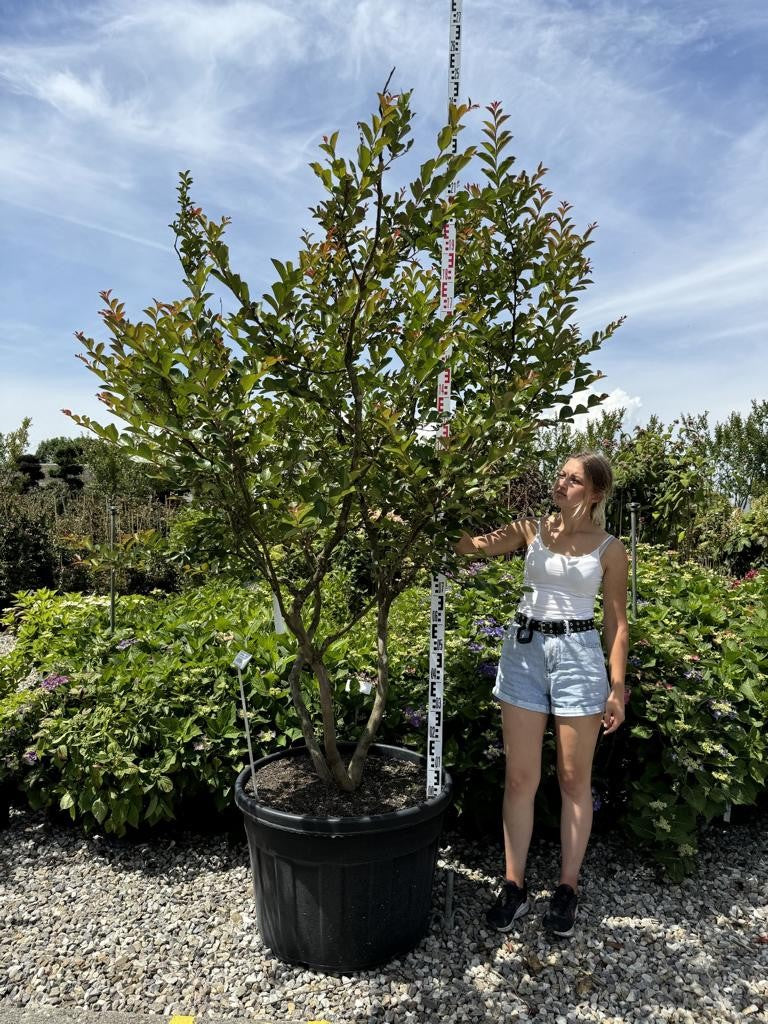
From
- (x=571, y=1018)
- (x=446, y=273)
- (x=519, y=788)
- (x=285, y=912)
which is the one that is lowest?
(x=571, y=1018)

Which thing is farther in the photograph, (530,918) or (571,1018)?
(530,918)

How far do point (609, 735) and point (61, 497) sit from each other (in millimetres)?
13555

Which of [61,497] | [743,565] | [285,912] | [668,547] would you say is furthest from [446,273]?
[61,497]

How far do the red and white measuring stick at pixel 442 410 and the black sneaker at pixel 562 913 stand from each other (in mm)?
561

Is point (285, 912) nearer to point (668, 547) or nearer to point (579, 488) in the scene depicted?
point (579, 488)

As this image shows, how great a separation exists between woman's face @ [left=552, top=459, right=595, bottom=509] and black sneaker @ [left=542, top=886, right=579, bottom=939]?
1339 millimetres

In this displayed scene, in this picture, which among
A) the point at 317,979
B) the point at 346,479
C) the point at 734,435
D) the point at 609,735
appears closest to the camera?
the point at 346,479

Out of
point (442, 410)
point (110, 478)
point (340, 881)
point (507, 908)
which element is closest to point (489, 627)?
point (507, 908)

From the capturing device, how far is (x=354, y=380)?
2.30 metres

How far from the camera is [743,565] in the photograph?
35.0 ft

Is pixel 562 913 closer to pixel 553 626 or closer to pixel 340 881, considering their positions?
pixel 340 881

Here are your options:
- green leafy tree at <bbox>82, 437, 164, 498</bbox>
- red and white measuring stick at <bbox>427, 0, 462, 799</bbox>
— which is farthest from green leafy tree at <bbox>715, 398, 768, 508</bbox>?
red and white measuring stick at <bbox>427, 0, 462, 799</bbox>

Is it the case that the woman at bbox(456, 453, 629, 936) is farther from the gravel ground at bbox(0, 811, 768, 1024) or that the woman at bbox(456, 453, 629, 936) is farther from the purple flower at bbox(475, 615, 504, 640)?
the purple flower at bbox(475, 615, 504, 640)

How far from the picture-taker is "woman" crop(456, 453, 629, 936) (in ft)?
8.63
